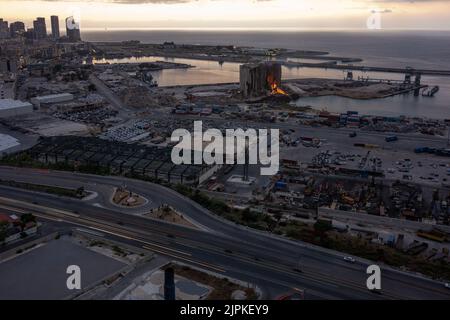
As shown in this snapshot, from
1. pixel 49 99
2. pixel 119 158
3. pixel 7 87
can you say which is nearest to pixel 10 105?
pixel 49 99

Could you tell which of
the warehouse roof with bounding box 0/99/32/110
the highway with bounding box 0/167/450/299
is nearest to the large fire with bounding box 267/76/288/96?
the warehouse roof with bounding box 0/99/32/110

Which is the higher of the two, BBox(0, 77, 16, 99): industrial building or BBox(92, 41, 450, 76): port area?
BBox(92, 41, 450, 76): port area

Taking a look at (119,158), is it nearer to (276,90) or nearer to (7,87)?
(276,90)

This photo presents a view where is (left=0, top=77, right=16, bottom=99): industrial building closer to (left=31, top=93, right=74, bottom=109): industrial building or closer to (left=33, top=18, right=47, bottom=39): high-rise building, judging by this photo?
(left=31, top=93, right=74, bottom=109): industrial building

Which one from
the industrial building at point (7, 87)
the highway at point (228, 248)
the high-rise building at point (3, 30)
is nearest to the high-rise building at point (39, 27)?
the high-rise building at point (3, 30)

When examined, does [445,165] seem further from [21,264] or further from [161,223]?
[21,264]

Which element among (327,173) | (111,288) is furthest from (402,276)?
(327,173)
